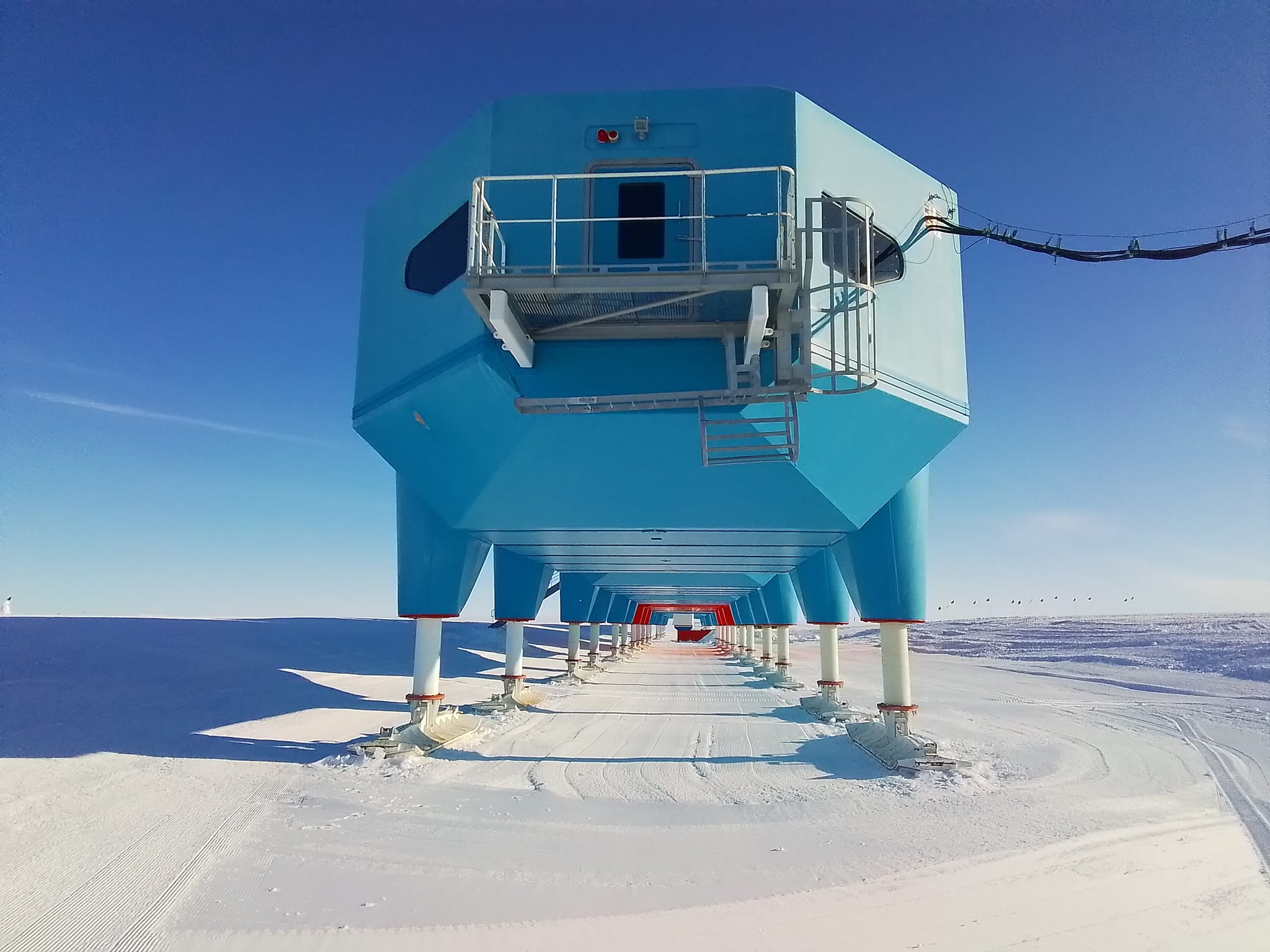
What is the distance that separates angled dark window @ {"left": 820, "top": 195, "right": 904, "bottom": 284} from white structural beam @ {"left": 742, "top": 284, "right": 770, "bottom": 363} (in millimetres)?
830

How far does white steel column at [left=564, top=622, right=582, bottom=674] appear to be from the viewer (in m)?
31.6

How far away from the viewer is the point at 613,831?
7.80 m

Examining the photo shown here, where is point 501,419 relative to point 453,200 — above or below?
below

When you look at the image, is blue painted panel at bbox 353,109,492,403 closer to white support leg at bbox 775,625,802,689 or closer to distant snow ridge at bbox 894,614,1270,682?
white support leg at bbox 775,625,802,689

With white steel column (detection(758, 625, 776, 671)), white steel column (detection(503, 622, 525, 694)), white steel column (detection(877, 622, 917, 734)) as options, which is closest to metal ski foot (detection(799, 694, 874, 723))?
white steel column (detection(877, 622, 917, 734))

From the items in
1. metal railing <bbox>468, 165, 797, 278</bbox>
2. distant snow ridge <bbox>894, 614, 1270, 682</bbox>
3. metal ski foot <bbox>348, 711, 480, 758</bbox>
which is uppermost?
metal railing <bbox>468, 165, 797, 278</bbox>

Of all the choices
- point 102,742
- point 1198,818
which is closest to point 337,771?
point 102,742

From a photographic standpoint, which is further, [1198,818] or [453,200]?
[453,200]

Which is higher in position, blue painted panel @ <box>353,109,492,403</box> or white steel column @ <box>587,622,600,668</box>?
blue painted panel @ <box>353,109,492,403</box>

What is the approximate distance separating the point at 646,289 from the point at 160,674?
66.8 ft

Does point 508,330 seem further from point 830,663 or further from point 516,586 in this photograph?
point 830,663

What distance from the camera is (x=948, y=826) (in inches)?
307

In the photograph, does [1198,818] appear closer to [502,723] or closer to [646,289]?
[646,289]

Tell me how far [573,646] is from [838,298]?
26147 millimetres
